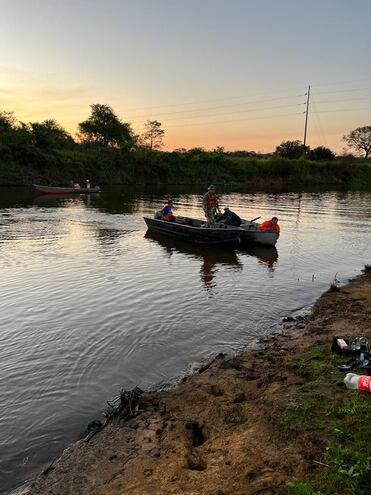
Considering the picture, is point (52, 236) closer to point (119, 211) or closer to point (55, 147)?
point (119, 211)

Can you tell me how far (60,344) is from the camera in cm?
831

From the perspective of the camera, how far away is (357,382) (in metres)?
5.48

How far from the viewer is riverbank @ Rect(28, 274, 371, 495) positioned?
4020mm

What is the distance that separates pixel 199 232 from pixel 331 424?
13.8m

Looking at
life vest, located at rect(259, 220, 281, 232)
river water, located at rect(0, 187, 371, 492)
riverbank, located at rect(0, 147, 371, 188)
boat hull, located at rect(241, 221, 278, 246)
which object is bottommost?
river water, located at rect(0, 187, 371, 492)

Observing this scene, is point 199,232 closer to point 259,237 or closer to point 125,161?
point 259,237

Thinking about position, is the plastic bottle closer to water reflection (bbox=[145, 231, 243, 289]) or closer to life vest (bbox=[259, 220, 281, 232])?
water reflection (bbox=[145, 231, 243, 289])

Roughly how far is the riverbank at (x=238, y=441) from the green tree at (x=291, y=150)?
7926 centimetres

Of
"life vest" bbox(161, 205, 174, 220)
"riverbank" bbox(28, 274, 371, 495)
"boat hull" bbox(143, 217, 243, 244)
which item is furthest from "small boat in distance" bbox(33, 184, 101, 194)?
"riverbank" bbox(28, 274, 371, 495)

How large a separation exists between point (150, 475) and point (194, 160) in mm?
67457

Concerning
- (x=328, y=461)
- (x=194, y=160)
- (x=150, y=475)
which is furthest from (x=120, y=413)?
(x=194, y=160)

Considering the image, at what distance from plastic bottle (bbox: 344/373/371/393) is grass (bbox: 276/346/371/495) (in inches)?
3.4

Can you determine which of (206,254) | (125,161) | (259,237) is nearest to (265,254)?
(259,237)

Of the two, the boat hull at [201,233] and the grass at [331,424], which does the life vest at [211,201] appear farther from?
the grass at [331,424]
